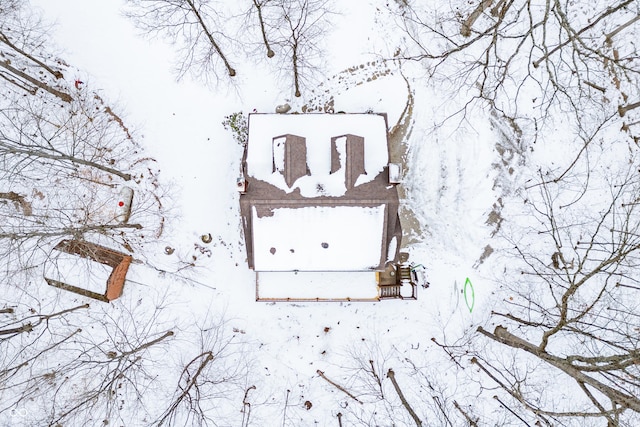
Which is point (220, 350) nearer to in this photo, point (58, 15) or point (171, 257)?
point (171, 257)

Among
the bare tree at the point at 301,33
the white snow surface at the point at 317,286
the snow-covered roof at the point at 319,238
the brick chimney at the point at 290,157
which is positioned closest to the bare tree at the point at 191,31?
the bare tree at the point at 301,33

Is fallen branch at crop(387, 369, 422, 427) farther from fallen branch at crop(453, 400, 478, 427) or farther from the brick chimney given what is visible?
the brick chimney

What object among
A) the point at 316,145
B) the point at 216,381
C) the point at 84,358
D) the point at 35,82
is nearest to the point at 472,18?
the point at 316,145

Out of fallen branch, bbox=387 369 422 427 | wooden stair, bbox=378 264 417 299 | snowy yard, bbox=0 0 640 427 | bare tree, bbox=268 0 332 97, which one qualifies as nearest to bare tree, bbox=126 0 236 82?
snowy yard, bbox=0 0 640 427

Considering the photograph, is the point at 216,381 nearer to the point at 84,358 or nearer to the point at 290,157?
the point at 84,358

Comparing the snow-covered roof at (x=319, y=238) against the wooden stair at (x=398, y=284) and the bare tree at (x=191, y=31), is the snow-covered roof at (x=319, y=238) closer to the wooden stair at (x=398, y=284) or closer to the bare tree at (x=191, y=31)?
the wooden stair at (x=398, y=284)

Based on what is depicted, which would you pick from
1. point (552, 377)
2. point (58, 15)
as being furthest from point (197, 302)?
point (552, 377)
